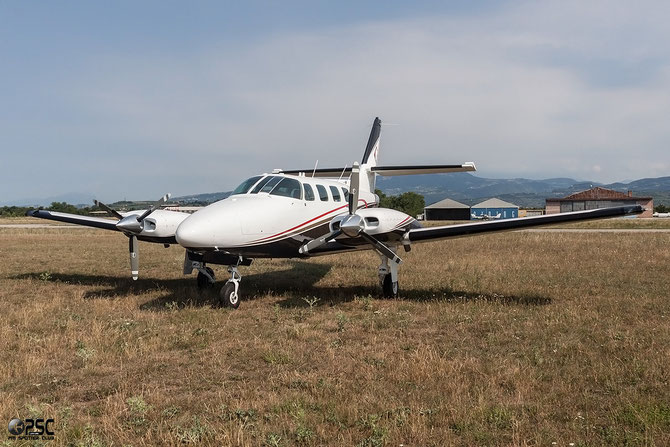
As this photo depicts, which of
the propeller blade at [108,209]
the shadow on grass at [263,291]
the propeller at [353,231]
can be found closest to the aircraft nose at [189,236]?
the shadow on grass at [263,291]

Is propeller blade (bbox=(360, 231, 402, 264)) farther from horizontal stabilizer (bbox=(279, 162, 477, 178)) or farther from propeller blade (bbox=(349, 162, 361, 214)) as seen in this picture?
horizontal stabilizer (bbox=(279, 162, 477, 178))

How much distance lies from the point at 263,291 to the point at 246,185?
3.03 meters

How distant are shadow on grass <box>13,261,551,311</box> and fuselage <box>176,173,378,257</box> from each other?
4.85 ft

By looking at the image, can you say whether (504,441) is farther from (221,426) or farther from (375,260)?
(375,260)

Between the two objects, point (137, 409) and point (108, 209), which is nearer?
point (137, 409)

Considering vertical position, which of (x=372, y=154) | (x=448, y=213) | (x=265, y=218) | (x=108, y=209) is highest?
(x=372, y=154)

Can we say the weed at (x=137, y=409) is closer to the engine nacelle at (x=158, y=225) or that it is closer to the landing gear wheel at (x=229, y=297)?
the landing gear wheel at (x=229, y=297)

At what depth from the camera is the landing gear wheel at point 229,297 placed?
33.6ft

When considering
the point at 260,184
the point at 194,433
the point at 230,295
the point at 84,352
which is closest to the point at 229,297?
the point at 230,295

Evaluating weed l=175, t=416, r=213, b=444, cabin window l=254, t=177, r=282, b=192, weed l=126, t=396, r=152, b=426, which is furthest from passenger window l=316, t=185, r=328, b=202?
weed l=175, t=416, r=213, b=444

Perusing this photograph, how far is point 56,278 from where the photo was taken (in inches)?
592

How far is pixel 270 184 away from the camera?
1127 cm

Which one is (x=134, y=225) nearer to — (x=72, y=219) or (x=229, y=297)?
(x=229, y=297)

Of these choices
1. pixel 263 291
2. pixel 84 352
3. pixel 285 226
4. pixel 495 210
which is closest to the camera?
pixel 84 352
